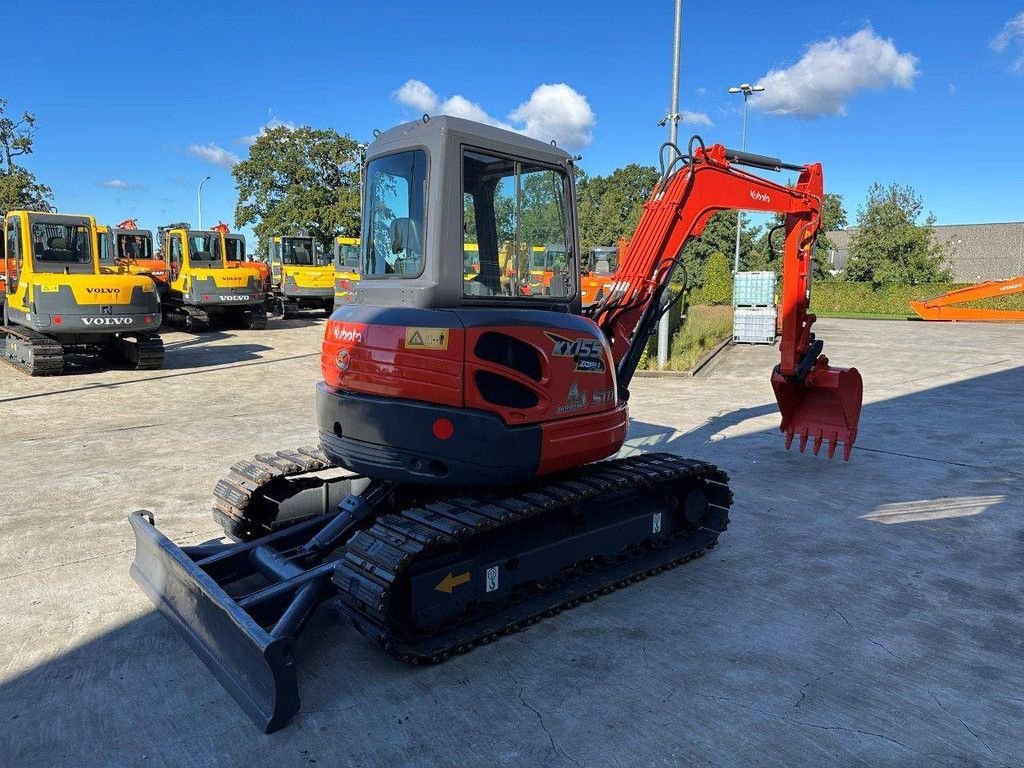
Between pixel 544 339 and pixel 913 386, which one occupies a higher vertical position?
pixel 544 339

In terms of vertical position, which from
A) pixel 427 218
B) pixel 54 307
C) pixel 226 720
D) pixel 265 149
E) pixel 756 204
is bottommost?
pixel 226 720

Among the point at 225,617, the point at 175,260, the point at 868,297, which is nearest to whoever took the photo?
the point at 225,617

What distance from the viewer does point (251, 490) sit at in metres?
5.04

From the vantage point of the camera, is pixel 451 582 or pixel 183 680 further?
pixel 451 582

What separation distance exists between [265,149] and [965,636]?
4022cm

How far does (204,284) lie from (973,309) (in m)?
26.4

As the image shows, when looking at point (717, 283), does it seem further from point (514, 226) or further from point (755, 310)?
point (514, 226)

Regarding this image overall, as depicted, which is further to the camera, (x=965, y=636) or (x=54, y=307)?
(x=54, y=307)

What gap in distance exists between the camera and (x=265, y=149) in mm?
38438

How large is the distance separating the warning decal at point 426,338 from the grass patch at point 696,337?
36.8 feet

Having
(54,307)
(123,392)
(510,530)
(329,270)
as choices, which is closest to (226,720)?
(510,530)

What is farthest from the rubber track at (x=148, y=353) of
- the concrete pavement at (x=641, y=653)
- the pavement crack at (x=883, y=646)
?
the pavement crack at (x=883, y=646)

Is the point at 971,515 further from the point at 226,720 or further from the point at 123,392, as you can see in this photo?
the point at 123,392

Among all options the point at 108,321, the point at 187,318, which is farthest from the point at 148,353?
the point at 187,318
